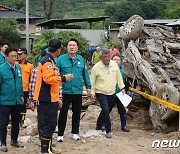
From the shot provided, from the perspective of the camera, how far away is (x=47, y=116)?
18.9 ft

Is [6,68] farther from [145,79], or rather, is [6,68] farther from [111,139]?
[145,79]

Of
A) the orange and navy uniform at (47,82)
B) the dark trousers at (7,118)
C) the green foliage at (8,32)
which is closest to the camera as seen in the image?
the orange and navy uniform at (47,82)

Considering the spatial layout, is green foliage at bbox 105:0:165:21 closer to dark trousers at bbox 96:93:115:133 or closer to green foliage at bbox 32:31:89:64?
green foliage at bbox 32:31:89:64

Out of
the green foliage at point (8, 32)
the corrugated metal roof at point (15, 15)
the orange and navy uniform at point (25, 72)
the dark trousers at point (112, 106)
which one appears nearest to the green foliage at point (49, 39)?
the green foliage at point (8, 32)

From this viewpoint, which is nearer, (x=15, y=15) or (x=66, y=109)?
(x=66, y=109)

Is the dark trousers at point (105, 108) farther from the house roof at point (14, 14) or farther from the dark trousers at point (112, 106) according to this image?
the house roof at point (14, 14)

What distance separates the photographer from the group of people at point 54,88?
5762mm

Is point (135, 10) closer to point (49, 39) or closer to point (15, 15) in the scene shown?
point (15, 15)

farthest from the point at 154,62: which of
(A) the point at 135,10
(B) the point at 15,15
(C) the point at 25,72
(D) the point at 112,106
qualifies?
(A) the point at 135,10

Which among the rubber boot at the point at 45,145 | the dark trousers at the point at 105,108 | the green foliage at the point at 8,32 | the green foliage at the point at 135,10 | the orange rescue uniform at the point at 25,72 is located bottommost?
the rubber boot at the point at 45,145

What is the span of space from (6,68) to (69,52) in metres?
1.07

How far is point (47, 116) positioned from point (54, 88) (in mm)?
386

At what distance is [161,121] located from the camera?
809cm

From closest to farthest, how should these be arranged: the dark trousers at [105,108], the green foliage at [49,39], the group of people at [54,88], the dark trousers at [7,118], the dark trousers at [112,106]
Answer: the group of people at [54,88], the dark trousers at [7,118], the dark trousers at [105,108], the dark trousers at [112,106], the green foliage at [49,39]
